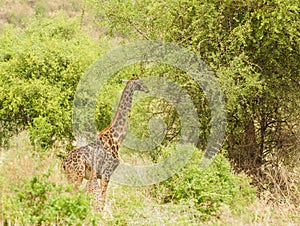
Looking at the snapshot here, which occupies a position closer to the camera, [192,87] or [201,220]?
[201,220]

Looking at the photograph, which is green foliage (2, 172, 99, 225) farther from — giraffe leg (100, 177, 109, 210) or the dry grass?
giraffe leg (100, 177, 109, 210)

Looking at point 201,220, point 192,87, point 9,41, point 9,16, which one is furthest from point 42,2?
point 201,220

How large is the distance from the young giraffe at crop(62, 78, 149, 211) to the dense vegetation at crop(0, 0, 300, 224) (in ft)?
2.35

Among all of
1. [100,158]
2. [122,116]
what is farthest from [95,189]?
[122,116]

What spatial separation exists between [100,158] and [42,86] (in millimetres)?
5849

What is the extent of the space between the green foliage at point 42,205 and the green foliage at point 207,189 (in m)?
2.75

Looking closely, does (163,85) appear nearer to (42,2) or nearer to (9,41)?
(9,41)

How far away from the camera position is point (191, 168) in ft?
34.5

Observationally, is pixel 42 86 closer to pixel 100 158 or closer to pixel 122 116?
pixel 122 116

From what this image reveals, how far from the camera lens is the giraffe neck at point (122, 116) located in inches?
416

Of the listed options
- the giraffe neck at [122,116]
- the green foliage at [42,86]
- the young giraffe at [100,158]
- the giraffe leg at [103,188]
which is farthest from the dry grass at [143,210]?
the green foliage at [42,86]

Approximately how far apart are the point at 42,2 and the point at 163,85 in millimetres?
55518

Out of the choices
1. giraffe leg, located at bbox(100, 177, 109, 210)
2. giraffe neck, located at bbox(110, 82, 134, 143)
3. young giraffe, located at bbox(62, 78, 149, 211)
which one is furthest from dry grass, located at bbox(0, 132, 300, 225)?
giraffe neck, located at bbox(110, 82, 134, 143)

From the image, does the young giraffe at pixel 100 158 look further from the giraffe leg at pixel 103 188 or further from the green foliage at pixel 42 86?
the green foliage at pixel 42 86
